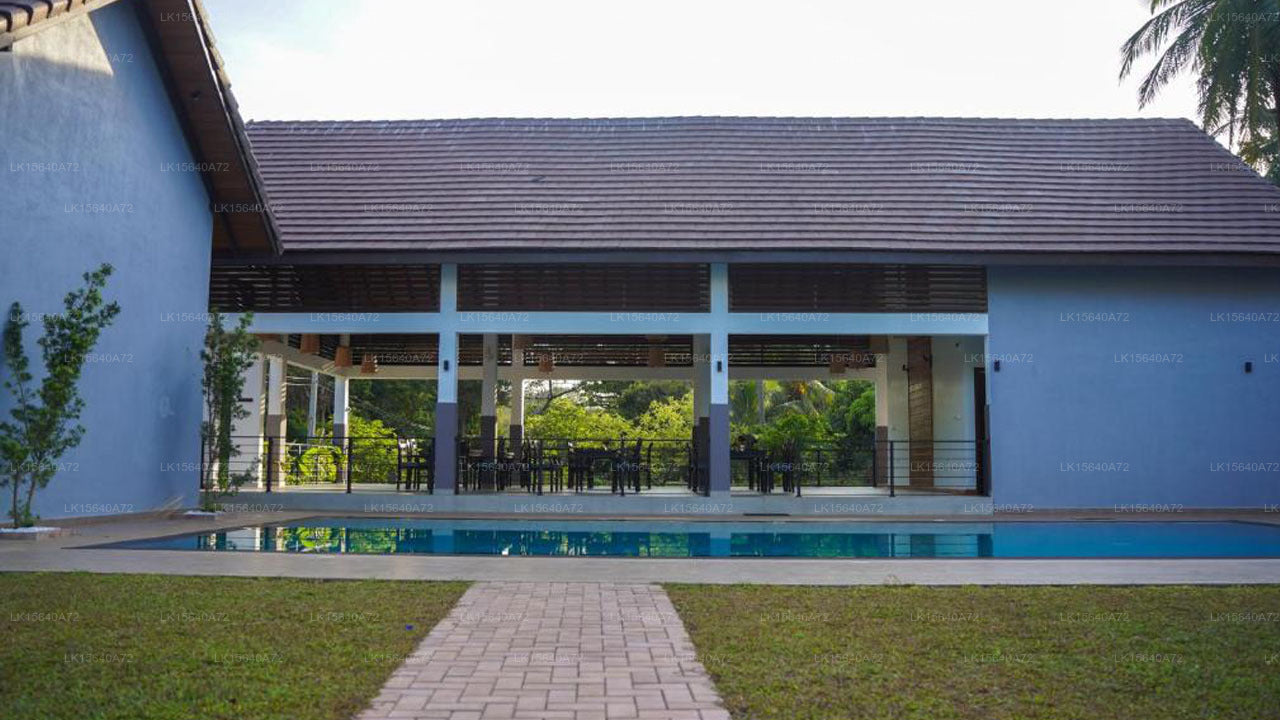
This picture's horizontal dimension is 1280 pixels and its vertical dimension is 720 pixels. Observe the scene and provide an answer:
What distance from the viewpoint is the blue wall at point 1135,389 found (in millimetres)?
14734

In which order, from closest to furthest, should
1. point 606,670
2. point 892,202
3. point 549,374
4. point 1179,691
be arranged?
point 1179,691, point 606,670, point 892,202, point 549,374

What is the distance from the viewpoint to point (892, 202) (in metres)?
15.5

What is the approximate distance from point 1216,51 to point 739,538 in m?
12.3

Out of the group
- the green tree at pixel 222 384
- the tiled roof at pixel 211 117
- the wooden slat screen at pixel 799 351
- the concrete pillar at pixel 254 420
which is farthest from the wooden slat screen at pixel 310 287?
the wooden slat screen at pixel 799 351

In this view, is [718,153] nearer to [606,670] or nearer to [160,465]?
[160,465]

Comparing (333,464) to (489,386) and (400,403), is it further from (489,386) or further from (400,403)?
(400,403)

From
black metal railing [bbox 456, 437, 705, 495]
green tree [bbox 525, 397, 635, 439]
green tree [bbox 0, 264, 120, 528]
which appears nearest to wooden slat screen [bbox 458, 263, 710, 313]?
black metal railing [bbox 456, 437, 705, 495]

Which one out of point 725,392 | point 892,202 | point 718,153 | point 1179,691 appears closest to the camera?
point 1179,691

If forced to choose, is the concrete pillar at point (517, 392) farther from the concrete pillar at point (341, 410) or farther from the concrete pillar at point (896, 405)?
the concrete pillar at point (896, 405)

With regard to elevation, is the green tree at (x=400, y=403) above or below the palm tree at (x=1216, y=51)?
below

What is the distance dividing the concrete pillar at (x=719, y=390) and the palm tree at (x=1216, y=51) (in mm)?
8918

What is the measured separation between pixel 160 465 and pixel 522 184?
22.6ft

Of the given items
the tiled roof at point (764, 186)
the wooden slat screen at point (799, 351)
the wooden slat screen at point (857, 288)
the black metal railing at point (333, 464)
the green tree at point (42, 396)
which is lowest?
the black metal railing at point (333, 464)

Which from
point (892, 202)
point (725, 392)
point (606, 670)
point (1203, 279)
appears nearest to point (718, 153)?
point (892, 202)
